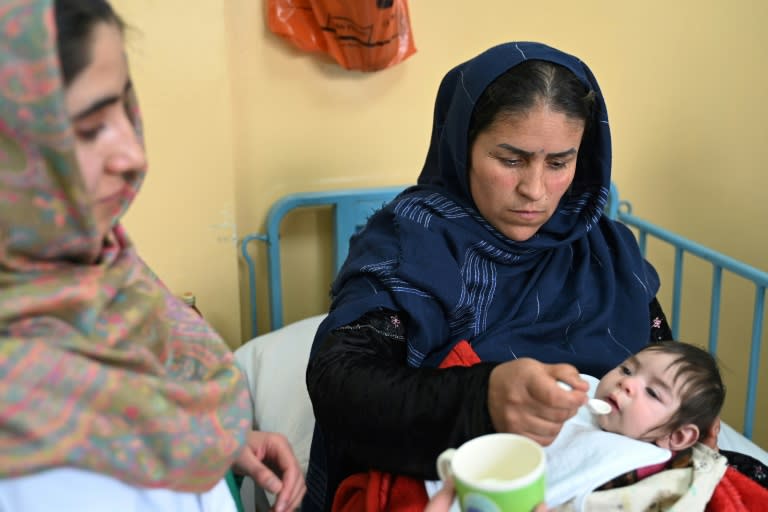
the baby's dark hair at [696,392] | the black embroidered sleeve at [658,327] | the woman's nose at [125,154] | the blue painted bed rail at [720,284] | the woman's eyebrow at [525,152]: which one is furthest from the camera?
the blue painted bed rail at [720,284]

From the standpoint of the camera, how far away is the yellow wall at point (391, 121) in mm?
2020

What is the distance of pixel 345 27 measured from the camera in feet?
7.15

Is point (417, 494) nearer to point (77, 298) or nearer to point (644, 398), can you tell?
point (644, 398)

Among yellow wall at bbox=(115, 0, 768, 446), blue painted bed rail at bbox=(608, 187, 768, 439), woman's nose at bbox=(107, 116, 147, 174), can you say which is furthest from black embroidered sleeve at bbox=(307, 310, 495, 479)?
blue painted bed rail at bbox=(608, 187, 768, 439)

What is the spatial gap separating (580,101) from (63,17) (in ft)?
3.44

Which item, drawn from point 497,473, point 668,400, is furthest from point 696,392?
point 497,473

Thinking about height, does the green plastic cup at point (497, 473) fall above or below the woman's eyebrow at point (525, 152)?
below

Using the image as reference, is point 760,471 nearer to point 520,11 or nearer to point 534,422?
point 534,422

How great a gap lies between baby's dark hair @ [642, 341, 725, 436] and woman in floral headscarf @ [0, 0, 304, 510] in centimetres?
86

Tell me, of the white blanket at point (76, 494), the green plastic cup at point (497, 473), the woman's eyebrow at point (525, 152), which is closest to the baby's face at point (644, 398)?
the woman's eyebrow at point (525, 152)

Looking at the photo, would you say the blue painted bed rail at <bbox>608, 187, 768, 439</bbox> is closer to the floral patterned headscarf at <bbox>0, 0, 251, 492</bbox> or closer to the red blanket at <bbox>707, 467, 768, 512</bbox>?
the red blanket at <bbox>707, 467, 768, 512</bbox>

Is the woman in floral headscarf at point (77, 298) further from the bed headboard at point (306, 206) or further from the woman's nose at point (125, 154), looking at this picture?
the bed headboard at point (306, 206)

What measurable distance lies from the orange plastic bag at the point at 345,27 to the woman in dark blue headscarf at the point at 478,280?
596 mm

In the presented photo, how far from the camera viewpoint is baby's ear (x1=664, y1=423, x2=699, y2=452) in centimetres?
132
